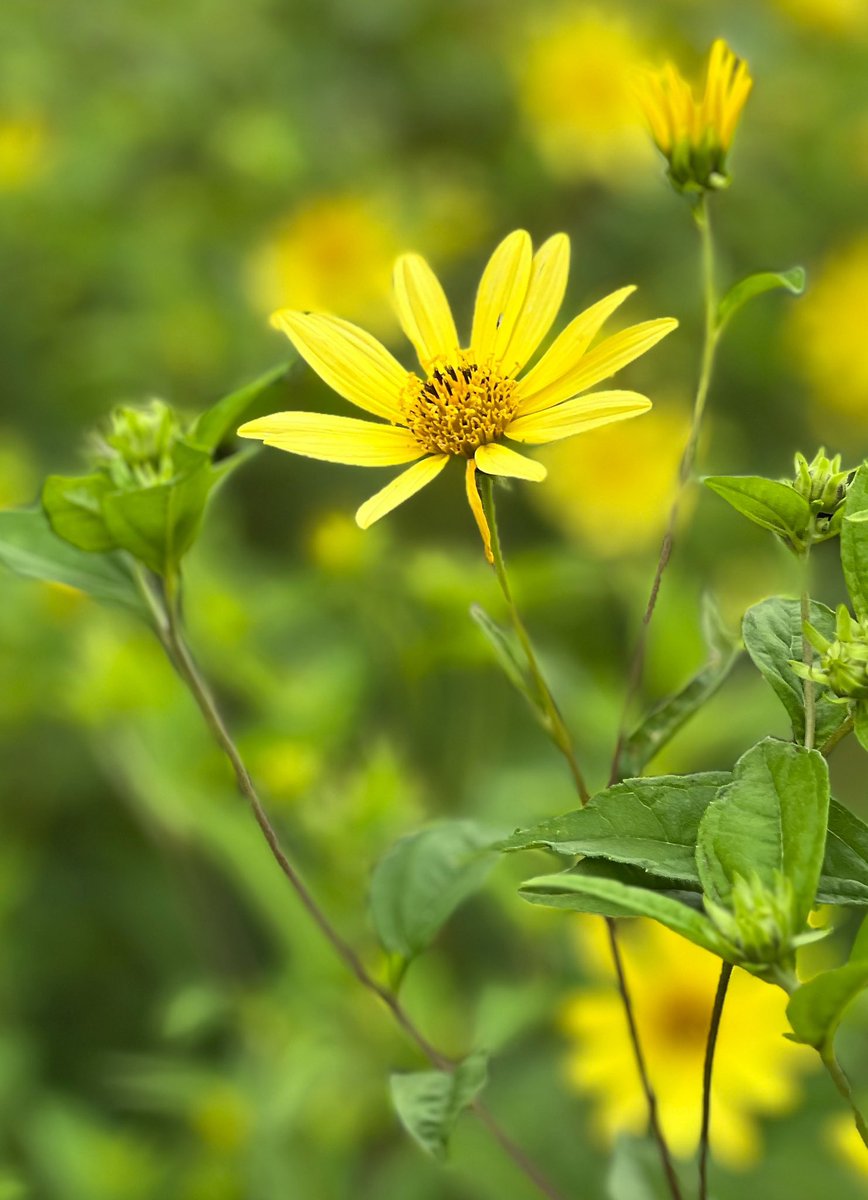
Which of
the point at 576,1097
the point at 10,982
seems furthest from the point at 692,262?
the point at 10,982

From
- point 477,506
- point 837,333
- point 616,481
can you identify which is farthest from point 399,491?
point 837,333

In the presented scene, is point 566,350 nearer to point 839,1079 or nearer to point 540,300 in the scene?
point 540,300

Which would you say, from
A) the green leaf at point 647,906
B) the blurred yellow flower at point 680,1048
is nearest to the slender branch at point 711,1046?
the green leaf at point 647,906

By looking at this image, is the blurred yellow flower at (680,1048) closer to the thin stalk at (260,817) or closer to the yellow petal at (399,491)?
the thin stalk at (260,817)

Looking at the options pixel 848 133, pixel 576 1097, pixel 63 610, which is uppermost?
pixel 848 133

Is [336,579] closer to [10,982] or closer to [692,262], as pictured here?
[10,982]

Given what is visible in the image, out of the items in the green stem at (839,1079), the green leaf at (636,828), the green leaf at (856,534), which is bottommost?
the green stem at (839,1079)
